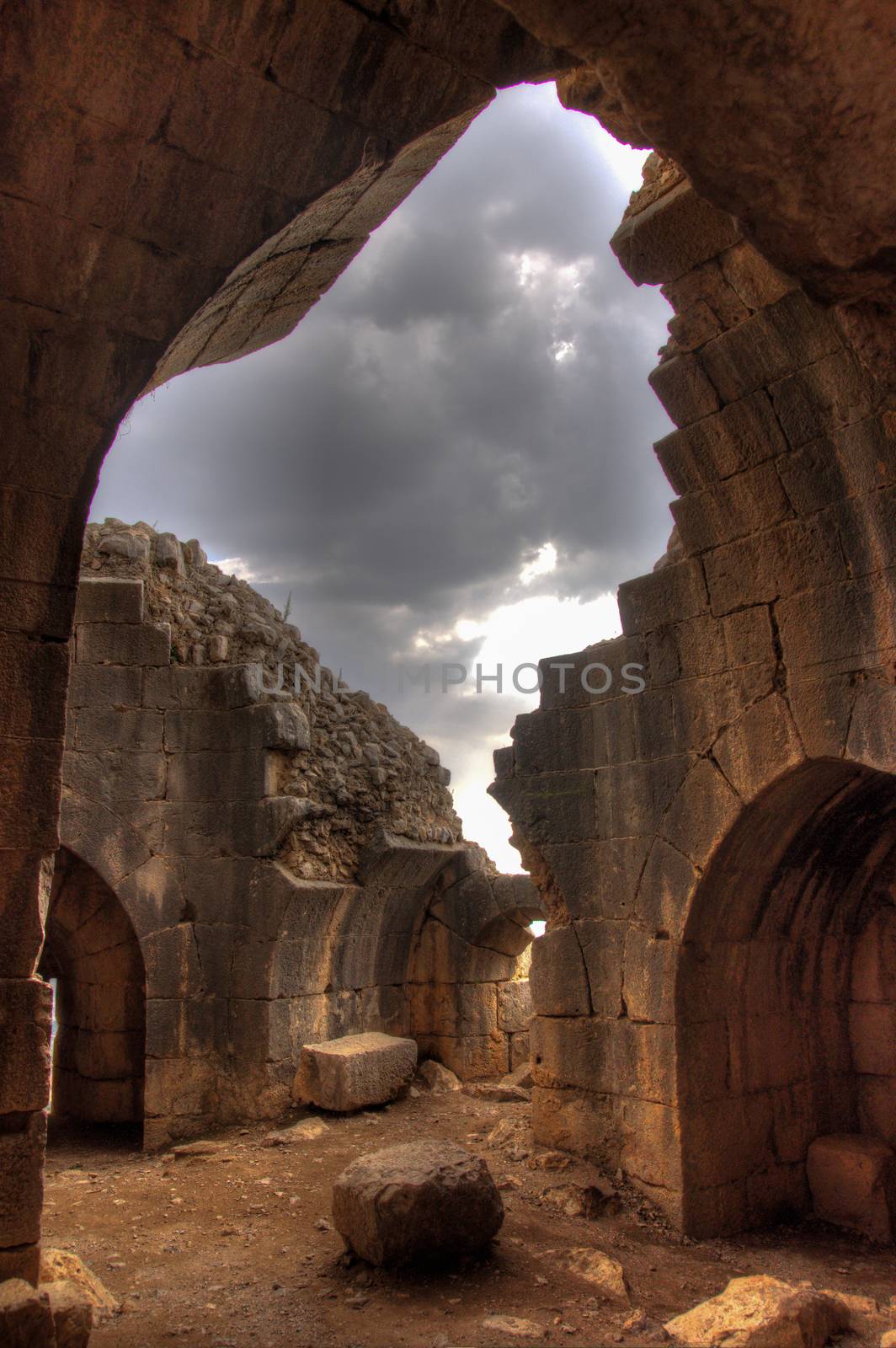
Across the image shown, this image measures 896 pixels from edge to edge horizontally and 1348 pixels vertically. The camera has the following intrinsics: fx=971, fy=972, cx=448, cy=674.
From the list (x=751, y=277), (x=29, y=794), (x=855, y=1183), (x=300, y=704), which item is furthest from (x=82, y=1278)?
(x=751, y=277)

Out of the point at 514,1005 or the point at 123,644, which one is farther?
the point at 514,1005

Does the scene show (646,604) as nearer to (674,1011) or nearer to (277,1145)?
(674,1011)

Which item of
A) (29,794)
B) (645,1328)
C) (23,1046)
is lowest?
(645,1328)

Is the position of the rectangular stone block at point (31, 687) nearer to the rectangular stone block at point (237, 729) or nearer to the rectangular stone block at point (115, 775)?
the rectangular stone block at point (115, 775)

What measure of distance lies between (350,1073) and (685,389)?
18.5ft

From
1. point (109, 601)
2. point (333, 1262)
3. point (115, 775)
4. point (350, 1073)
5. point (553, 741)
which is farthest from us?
point (109, 601)

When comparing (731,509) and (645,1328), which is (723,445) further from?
(645,1328)

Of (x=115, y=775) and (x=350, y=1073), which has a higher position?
(x=115, y=775)

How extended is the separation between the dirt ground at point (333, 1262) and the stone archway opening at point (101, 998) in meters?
1.14

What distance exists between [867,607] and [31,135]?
12.7ft

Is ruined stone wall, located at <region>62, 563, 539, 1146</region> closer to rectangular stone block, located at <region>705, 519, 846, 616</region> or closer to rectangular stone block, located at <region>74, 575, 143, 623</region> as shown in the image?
rectangular stone block, located at <region>74, 575, 143, 623</region>

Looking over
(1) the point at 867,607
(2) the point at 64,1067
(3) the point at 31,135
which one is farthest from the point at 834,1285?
(2) the point at 64,1067

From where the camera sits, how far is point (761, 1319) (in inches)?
145

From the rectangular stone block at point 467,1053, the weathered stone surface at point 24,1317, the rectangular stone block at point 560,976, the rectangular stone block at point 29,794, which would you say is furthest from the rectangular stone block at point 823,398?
the rectangular stone block at point 467,1053
